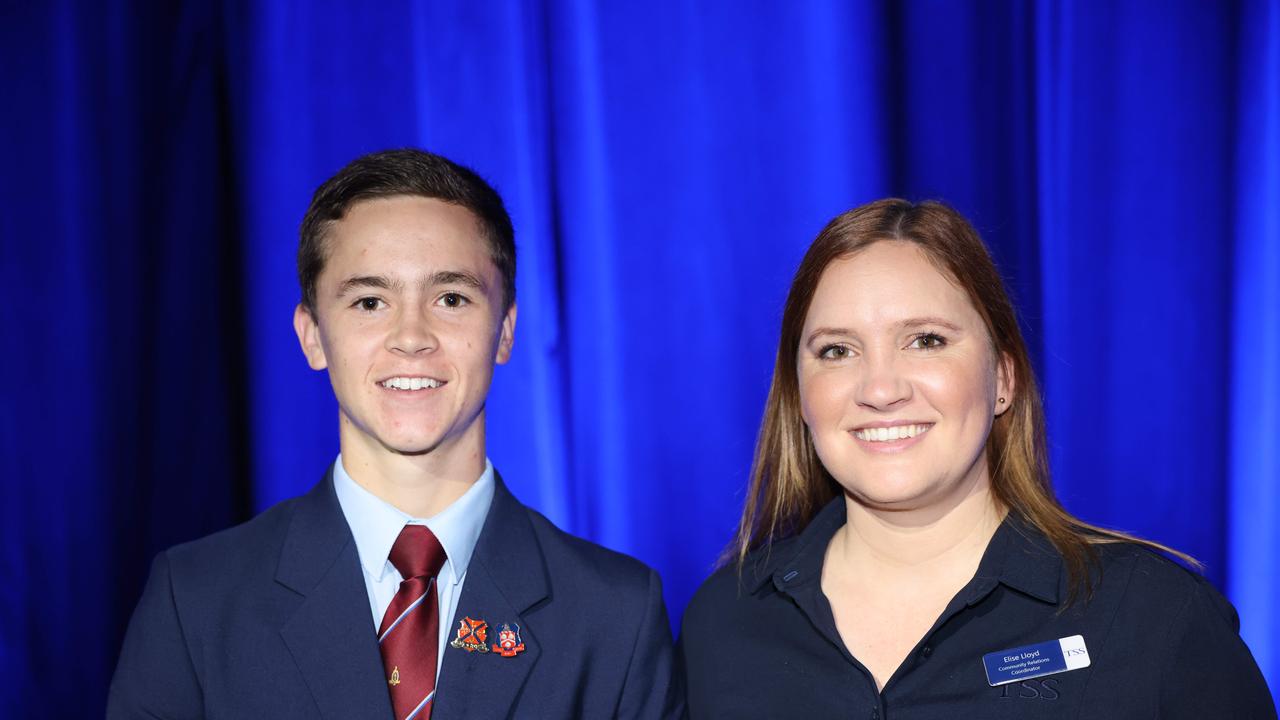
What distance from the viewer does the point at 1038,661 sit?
7.42 feet

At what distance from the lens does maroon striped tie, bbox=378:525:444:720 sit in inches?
90.0

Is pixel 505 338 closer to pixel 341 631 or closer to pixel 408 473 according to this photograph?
pixel 408 473

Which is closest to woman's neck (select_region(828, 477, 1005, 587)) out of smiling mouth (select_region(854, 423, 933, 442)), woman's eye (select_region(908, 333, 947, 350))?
smiling mouth (select_region(854, 423, 933, 442))

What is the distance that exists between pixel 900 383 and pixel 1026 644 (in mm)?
525

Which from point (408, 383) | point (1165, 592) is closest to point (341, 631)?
point (408, 383)

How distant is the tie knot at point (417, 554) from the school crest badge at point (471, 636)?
112mm

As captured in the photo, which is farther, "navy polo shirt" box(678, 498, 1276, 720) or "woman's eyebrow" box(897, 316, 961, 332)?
"woman's eyebrow" box(897, 316, 961, 332)

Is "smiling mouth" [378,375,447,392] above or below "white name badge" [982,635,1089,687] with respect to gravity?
above

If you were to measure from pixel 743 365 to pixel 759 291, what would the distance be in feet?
0.71

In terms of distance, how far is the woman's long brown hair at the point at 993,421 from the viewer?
8.09 ft

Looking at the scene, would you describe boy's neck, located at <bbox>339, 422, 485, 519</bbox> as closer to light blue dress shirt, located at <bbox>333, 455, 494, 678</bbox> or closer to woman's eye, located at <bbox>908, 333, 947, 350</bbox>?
light blue dress shirt, located at <bbox>333, 455, 494, 678</bbox>

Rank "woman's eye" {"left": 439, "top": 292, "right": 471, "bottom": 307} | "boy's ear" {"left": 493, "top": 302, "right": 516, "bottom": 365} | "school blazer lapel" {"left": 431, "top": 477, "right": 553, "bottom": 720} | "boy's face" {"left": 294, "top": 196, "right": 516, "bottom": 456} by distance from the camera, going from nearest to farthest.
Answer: "school blazer lapel" {"left": 431, "top": 477, "right": 553, "bottom": 720} → "boy's face" {"left": 294, "top": 196, "right": 516, "bottom": 456} → "woman's eye" {"left": 439, "top": 292, "right": 471, "bottom": 307} → "boy's ear" {"left": 493, "top": 302, "right": 516, "bottom": 365}

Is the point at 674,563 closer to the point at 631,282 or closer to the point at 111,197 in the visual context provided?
the point at 631,282

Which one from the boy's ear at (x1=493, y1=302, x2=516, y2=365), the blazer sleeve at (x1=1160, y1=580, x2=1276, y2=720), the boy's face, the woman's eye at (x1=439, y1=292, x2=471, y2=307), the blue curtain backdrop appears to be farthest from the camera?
the blue curtain backdrop
